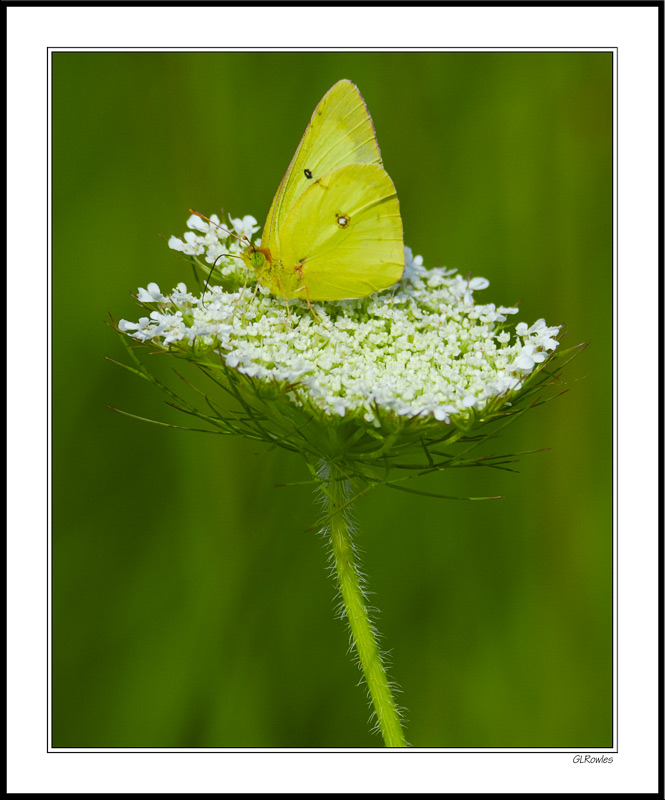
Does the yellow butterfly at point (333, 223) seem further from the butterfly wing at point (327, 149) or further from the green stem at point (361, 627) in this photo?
the green stem at point (361, 627)

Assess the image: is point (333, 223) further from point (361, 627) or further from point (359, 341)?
point (361, 627)

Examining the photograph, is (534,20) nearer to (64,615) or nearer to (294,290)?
(294,290)

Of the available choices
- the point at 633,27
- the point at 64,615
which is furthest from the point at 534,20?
the point at 64,615

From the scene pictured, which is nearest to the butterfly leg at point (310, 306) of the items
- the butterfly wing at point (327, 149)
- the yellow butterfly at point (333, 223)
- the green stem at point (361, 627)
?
the yellow butterfly at point (333, 223)

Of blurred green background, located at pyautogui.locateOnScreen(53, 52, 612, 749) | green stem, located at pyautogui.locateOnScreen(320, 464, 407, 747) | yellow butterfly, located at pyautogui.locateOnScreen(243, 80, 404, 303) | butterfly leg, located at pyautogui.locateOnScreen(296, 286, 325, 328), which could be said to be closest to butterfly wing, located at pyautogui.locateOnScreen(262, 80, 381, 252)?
yellow butterfly, located at pyautogui.locateOnScreen(243, 80, 404, 303)

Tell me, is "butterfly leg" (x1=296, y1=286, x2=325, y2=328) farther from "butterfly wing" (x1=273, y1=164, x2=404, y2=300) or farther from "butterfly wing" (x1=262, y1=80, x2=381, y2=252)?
"butterfly wing" (x1=262, y1=80, x2=381, y2=252)

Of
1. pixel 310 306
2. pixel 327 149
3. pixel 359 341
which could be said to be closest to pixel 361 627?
pixel 359 341
